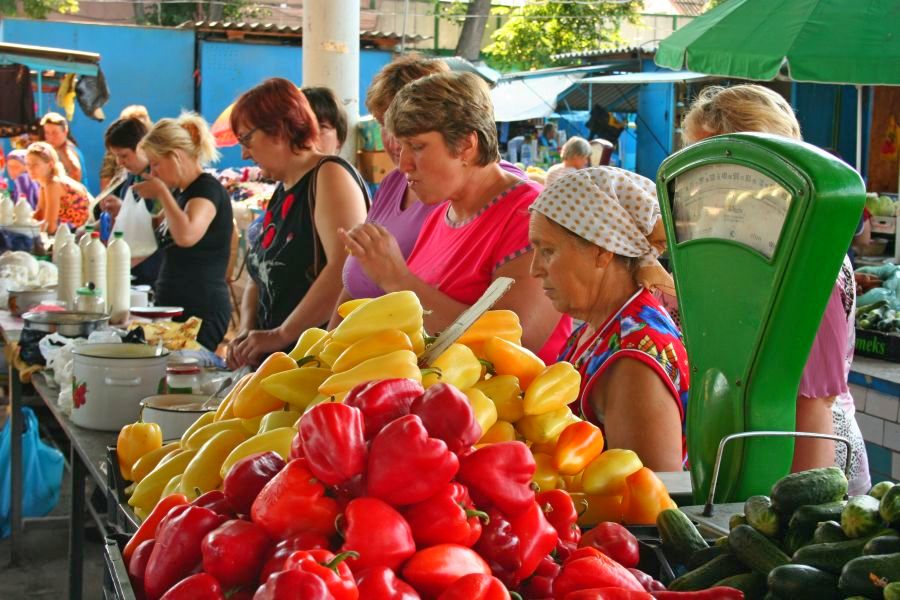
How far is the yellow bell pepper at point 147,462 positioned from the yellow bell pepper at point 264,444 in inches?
16.7

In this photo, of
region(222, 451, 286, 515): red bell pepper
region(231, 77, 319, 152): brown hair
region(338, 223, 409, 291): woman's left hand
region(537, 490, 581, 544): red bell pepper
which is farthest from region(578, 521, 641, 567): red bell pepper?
region(231, 77, 319, 152): brown hair

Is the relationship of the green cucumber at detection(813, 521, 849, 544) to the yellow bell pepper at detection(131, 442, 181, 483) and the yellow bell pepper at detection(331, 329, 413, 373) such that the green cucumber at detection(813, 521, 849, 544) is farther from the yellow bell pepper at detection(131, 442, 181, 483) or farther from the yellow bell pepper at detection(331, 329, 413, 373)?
the yellow bell pepper at detection(131, 442, 181, 483)

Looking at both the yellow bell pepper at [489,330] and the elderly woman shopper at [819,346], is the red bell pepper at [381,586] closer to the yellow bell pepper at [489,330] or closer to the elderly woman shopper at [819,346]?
the yellow bell pepper at [489,330]

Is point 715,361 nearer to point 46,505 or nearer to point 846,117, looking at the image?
point 46,505

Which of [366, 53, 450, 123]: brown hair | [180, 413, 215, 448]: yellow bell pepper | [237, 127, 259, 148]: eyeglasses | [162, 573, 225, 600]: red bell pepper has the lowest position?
[180, 413, 215, 448]: yellow bell pepper

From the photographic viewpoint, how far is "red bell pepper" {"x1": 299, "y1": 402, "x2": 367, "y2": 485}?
1.20m

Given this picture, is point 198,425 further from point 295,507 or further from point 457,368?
point 295,507

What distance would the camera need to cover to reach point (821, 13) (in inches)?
204

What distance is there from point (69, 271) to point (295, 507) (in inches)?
147

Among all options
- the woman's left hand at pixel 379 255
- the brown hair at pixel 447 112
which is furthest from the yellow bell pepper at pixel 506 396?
the brown hair at pixel 447 112

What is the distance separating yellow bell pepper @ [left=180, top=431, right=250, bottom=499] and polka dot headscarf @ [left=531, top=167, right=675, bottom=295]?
805 mm

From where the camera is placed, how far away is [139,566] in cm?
126

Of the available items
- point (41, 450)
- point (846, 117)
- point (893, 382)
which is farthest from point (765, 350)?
point (846, 117)

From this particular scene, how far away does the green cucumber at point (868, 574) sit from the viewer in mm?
1201
